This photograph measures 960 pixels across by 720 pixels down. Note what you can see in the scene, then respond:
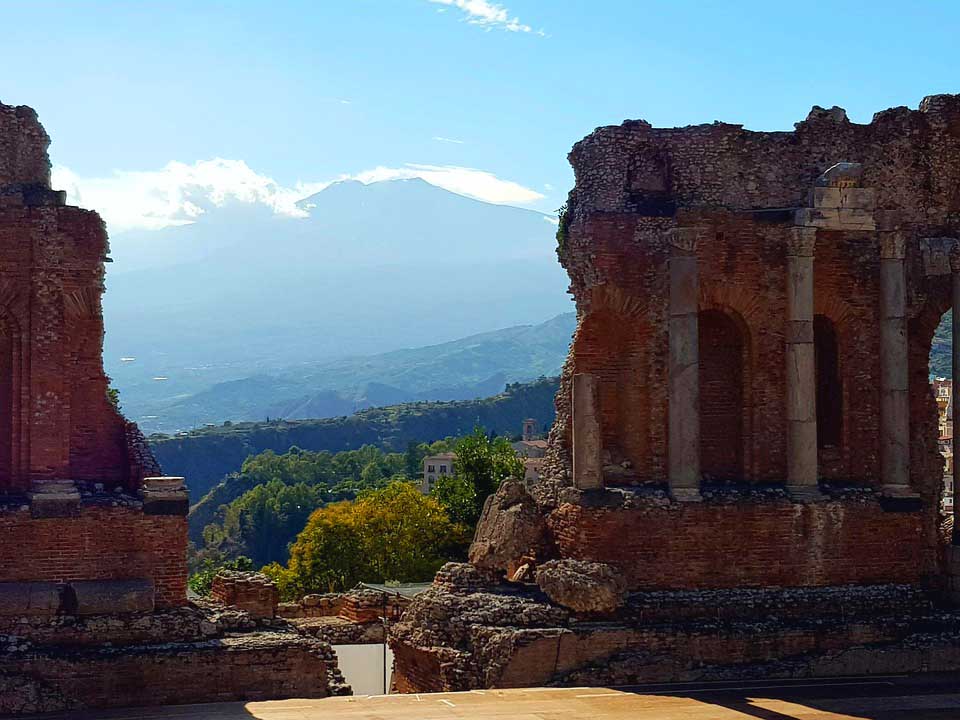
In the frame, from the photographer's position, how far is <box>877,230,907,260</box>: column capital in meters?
26.0

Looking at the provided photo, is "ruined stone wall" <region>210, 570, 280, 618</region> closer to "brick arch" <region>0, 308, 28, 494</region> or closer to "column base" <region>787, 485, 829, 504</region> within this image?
"brick arch" <region>0, 308, 28, 494</region>

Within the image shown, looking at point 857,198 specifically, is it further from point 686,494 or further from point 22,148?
point 22,148

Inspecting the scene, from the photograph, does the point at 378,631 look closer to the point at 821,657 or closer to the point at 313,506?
the point at 821,657

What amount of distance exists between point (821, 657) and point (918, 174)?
30.1ft

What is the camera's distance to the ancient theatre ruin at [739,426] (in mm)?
23422

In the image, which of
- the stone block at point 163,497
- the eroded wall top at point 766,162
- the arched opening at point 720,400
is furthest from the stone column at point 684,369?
the stone block at point 163,497

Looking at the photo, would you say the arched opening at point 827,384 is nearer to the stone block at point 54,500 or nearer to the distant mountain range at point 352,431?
the stone block at point 54,500

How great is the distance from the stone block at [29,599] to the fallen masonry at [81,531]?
0.02m

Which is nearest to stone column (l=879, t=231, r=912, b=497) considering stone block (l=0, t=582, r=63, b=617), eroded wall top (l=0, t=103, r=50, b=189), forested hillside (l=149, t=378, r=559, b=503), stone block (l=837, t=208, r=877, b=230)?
stone block (l=837, t=208, r=877, b=230)

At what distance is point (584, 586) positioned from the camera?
23.1m

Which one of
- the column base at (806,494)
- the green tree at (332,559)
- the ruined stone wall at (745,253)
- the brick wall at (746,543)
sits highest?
the ruined stone wall at (745,253)

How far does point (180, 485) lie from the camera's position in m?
22.0

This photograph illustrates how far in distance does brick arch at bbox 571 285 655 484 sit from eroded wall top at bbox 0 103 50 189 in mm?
9492

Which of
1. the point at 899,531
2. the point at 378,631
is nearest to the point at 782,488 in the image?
the point at 899,531
